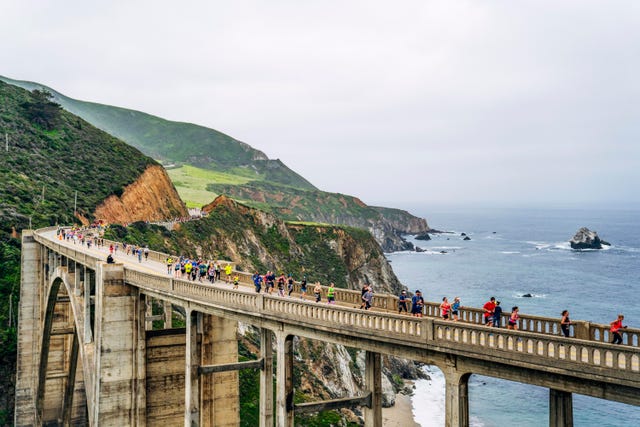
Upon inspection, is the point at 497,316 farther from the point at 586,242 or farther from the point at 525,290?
the point at 586,242

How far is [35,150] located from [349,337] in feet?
257

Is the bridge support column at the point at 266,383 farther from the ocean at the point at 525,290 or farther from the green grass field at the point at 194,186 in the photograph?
the green grass field at the point at 194,186

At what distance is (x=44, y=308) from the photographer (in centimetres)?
4662

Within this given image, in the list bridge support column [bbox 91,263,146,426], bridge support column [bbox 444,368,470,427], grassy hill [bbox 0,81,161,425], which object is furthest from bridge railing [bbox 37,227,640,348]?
grassy hill [bbox 0,81,161,425]

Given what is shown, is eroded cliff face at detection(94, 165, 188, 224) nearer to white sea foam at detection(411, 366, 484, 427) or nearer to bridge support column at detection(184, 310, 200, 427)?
white sea foam at detection(411, 366, 484, 427)

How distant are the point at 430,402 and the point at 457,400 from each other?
57695 millimetres

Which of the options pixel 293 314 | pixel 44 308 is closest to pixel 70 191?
pixel 44 308

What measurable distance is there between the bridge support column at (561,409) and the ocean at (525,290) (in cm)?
4949

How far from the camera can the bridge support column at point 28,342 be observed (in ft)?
151

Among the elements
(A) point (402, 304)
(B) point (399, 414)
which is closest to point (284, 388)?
(A) point (402, 304)

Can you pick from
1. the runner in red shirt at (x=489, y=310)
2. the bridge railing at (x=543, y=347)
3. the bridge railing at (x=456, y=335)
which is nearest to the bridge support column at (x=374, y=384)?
the bridge railing at (x=456, y=335)

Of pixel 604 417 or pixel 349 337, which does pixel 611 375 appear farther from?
pixel 604 417

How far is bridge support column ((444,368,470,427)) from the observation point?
1454 cm

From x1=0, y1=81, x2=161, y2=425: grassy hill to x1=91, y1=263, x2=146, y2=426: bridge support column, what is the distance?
25496 mm
